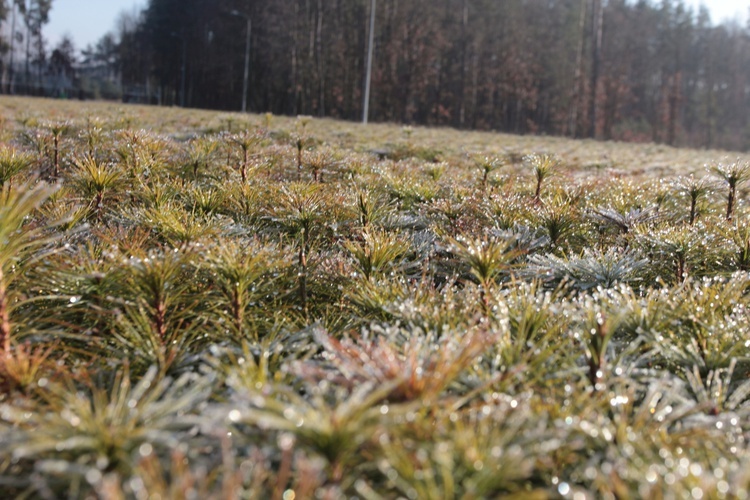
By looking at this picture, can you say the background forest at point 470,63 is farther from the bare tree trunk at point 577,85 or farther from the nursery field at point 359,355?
the nursery field at point 359,355

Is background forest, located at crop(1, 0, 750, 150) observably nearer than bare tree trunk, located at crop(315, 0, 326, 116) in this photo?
No

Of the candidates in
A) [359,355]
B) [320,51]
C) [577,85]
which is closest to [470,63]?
[577,85]

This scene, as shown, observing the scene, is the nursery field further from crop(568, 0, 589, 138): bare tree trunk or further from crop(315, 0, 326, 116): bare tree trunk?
crop(315, 0, 326, 116): bare tree trunk

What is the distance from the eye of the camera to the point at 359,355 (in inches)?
37.0

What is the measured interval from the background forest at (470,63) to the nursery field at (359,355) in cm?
2351

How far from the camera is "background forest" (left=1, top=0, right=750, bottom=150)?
95.5 ft

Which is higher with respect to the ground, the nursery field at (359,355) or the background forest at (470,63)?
the background forest at (470,63)

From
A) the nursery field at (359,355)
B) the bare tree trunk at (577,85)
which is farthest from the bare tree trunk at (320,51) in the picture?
the nursery field at (359,355)

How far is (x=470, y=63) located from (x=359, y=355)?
32972 millimetres

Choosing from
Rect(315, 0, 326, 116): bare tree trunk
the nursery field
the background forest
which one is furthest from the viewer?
the background forest

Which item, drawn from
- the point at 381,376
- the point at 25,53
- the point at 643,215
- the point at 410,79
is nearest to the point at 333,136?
the point at 643,215

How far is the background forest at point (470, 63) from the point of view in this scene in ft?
95.5

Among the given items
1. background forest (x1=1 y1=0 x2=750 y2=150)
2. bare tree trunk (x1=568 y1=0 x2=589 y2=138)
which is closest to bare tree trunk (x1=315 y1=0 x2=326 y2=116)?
background forest (x1=1 y1=0 x2=750 y2=150)

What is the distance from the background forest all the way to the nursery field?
23.5m
